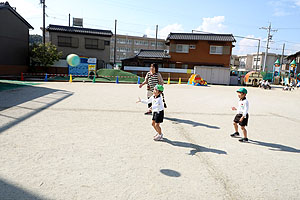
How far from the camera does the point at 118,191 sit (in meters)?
2.59

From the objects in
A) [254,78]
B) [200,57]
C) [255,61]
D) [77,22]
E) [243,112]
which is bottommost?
[243,112]

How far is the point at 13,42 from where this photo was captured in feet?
75.7

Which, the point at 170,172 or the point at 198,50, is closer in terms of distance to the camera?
the point at 170,172

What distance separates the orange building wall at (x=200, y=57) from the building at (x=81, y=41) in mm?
10629

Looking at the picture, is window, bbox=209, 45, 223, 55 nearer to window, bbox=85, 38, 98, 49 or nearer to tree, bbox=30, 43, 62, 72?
window, bbox=85, 38, 98, 49

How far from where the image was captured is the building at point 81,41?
2944 centimetres

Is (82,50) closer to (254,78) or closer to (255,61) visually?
(254,78)

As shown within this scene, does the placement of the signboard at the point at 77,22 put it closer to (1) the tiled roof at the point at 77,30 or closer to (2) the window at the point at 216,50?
(1) the tiled roof at the point at 77,30

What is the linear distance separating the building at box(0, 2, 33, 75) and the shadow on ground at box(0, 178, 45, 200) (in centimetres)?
2280

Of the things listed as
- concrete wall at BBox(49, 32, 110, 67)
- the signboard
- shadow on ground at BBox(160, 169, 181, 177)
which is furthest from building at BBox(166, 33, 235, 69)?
shadow on ground at BBox(160, 169, 181, 177)

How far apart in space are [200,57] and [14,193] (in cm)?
3235

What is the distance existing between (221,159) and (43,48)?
26595 millimetres

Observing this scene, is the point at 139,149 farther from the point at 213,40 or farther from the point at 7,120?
the point at 213,40

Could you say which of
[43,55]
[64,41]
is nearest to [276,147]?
[43,55]
